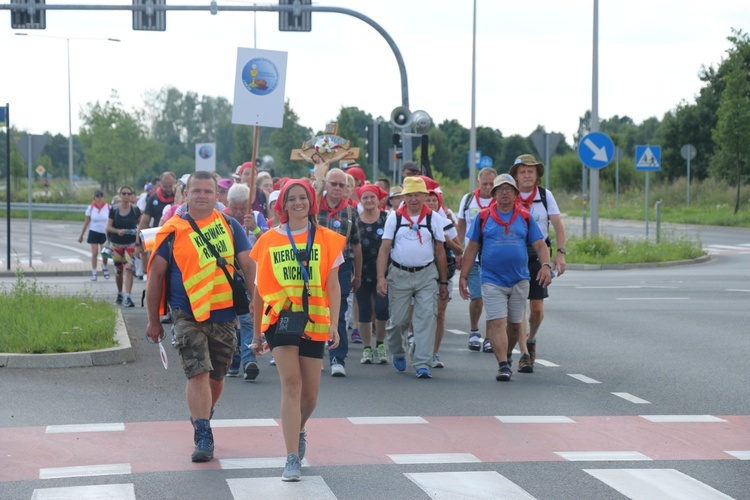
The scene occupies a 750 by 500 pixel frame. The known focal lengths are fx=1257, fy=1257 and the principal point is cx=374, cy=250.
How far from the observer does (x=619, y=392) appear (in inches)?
397

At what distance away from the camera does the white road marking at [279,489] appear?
6.37 meters

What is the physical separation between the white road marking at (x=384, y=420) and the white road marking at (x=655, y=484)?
1.83 m

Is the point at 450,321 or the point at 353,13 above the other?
the point at 353,13

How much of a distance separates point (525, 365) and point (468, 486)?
475 cm

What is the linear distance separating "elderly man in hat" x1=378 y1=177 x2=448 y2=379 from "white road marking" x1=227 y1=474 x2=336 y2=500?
14.1 feet

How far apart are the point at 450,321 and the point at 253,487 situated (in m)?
9.30

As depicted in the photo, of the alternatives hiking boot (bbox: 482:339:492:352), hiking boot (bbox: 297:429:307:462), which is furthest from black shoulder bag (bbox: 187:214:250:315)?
hiking boot (bbox: 482:339:492:352)

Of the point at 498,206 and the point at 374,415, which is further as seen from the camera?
the point at 498,206

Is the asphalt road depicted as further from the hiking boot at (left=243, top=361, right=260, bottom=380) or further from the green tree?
the green tree

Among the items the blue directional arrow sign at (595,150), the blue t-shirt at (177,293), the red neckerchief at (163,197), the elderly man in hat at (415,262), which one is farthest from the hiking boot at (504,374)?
the blue directional arrow sign at (595,150)

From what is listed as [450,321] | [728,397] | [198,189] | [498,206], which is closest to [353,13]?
[450,321]

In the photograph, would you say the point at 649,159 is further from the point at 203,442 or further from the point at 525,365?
the point at 203,442

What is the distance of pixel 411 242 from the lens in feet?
36.4

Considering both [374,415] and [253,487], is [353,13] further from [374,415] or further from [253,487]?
[253,487]
